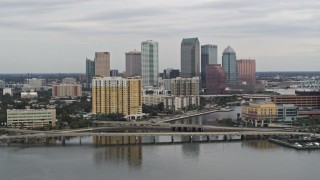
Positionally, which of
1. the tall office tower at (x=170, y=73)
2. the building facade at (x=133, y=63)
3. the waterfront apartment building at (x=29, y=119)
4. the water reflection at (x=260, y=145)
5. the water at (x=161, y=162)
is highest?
the building facade at (x=133, y=63)

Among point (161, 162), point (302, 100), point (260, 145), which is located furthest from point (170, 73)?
point (161, 162)

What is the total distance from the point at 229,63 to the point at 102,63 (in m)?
11.8

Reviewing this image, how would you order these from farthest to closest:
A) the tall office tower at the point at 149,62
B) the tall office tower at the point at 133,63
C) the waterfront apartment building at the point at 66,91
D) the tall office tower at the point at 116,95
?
the tall office tower at the point at 133,63 → the tall office tower at the point at 149,62 → the waterfront apartment building at the point at 66,91 → the tall office tower at the point at 116,95

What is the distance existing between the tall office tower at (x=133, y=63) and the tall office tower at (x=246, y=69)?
10.6 meters

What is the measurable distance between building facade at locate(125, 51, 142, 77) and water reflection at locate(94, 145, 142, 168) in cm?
3069

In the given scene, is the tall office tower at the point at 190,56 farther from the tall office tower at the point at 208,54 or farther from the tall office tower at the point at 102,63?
the tall office tower at the point at 102,63

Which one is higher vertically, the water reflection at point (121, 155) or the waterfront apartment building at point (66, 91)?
the waterfront apartment building at point (66, 91)

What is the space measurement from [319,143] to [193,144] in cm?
349

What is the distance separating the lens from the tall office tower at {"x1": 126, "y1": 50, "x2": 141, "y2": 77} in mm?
47875

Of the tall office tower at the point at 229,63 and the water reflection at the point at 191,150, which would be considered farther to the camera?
the tall office tower at the point at 229,63

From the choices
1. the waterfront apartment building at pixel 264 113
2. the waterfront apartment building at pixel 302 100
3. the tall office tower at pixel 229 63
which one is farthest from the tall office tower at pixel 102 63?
the waterfront apartment building at pixel 264 113

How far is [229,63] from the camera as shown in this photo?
2044 inches

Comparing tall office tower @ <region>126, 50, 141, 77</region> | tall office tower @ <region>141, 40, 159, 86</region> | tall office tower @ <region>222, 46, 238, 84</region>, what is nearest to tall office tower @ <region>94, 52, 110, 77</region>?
tall office tower @ <region>126, 50, 141, 77</region>

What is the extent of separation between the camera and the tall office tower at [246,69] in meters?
54.5
